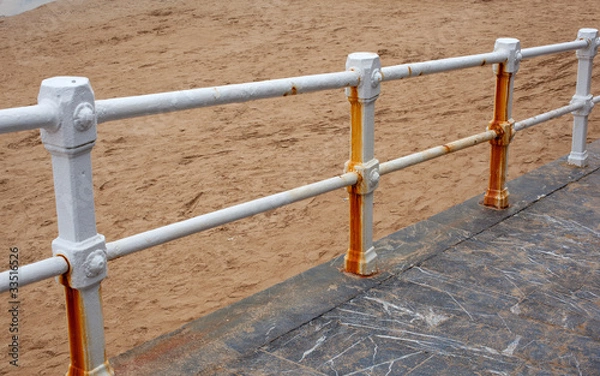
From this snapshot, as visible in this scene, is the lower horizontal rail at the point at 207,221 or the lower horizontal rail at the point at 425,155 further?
the lower horizontal rail at the point at 425,155

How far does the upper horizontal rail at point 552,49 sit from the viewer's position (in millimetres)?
4472

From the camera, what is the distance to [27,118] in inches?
81.1

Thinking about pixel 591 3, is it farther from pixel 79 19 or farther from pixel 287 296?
pixel 287 296

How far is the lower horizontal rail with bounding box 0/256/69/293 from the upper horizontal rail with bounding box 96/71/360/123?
0.48 metres

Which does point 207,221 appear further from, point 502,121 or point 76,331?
point 502,121

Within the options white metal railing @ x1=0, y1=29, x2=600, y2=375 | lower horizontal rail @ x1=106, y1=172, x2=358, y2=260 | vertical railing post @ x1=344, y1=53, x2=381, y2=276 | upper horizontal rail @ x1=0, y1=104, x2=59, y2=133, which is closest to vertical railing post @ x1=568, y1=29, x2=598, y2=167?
white metal railing @ x1=0, y1=29, x2=600, y2=375

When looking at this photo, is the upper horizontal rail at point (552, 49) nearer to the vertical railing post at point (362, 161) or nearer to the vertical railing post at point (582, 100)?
the vertical railing post at point (582, 100)

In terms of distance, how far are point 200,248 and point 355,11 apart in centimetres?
1306

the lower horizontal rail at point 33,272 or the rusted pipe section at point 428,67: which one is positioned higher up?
the rusted pipe section at point 428,67

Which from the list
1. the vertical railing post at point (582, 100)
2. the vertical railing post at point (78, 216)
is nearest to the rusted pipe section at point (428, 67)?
the vertical railing post at point (582, 100)

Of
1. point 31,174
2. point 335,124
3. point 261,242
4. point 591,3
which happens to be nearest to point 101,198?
point 31,174

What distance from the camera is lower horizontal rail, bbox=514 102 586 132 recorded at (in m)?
4.65

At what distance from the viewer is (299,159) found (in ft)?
30.8

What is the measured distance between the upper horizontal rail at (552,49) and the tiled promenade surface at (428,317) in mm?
1096
